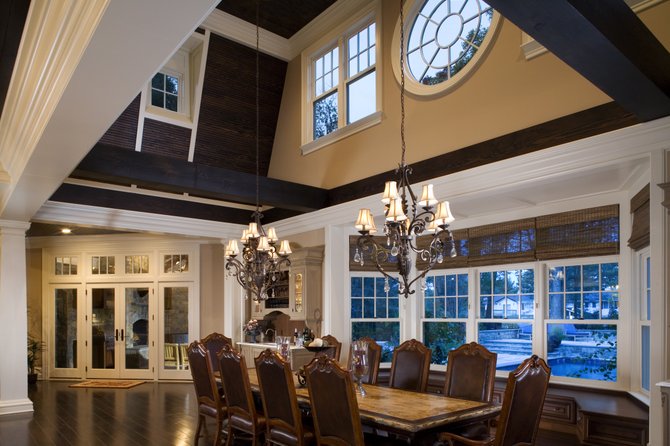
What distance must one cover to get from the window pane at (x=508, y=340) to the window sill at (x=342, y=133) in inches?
110

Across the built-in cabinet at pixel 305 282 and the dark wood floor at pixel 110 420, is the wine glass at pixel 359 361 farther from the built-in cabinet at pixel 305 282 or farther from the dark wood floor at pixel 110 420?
the built-in cabinet at pixel 305 282

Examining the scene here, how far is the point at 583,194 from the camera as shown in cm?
527

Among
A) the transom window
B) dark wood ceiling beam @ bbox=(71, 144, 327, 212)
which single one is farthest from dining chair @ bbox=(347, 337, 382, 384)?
the transom window

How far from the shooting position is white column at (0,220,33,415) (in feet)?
22.1

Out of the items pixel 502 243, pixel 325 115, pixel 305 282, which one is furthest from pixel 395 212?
pixel 325 115

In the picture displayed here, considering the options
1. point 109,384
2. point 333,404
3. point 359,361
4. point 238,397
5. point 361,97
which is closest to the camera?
point 333,404

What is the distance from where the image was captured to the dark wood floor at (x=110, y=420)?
5.27 metres

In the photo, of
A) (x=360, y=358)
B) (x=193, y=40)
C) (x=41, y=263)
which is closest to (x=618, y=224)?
(x=360, y=358)

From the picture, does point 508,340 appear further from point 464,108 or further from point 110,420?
point 110,420

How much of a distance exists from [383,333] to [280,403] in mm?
3575

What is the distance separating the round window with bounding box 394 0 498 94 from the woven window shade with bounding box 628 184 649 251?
198cm

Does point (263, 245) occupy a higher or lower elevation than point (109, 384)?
higher

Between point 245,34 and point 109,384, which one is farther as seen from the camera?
point 109,384

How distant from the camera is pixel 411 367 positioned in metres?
4.62
